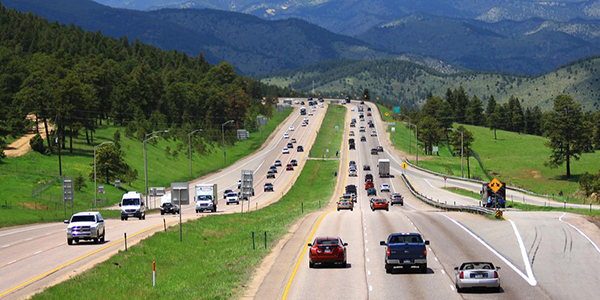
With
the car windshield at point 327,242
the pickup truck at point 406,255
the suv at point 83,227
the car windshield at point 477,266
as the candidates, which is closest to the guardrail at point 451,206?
the car windshield at point 327,242

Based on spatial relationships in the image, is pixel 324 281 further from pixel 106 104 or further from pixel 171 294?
pixel 106 104

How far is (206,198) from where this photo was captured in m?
87.3

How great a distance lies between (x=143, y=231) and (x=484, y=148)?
14833 centimetres

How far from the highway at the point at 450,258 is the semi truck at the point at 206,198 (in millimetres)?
19228

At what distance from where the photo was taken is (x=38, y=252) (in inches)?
1833

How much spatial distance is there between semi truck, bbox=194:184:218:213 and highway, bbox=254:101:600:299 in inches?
757

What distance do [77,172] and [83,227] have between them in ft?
200

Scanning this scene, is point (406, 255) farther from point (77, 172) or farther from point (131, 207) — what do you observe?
point (77, 172)

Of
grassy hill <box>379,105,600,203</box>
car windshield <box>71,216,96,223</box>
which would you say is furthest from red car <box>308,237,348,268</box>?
grassy hill <box>379,105,600,203</box>

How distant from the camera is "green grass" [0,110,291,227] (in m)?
81.3

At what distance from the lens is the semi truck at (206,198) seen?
8644 cm

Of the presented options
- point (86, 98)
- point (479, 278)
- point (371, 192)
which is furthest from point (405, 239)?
point (86, 98)

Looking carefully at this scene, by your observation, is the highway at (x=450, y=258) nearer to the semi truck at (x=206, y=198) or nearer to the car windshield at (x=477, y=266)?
the car windshield at (x=477, y=266)

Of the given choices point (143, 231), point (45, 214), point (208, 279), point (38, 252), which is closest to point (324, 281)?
point (208, 279)
